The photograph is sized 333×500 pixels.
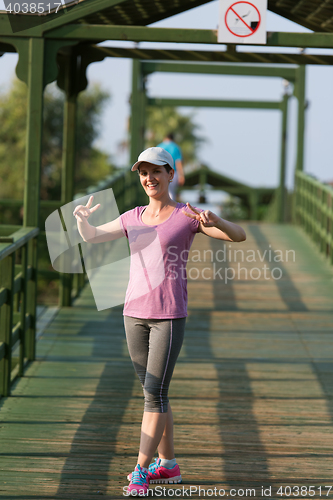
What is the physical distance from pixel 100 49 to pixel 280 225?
8.43m

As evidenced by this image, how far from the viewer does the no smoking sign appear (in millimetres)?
5477

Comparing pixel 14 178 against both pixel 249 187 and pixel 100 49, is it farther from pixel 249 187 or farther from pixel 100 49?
pixel 100 49

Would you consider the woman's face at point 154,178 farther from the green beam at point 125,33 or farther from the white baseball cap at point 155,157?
the green beam at point 125,33

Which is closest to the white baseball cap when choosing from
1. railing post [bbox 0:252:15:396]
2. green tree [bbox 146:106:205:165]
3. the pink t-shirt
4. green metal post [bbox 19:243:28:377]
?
the pink t-shirt

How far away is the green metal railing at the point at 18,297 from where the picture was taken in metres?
4.74

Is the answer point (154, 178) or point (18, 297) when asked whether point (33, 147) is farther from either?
point (154, 178)

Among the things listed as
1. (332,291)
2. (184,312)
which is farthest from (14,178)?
(184,312)

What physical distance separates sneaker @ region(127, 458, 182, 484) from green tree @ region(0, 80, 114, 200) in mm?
28951

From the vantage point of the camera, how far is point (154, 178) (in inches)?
131

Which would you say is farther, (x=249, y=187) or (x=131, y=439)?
(x=249, y=187)

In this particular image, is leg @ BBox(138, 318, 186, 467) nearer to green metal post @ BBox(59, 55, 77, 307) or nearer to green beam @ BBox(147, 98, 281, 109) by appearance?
green metal post @ BBox(59, 55, 77, 307)

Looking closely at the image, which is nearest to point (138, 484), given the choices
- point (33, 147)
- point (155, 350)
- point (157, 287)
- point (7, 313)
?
point (155, 350)

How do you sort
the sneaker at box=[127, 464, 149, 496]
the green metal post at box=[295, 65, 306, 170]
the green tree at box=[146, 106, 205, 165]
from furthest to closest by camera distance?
the green tree at box=[146, 106, 205, 165] → the green metal post at box=[295, 65, 306, 170] → the sneaker at box=[127, 464, 149, 496]

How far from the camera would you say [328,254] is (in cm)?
1110
